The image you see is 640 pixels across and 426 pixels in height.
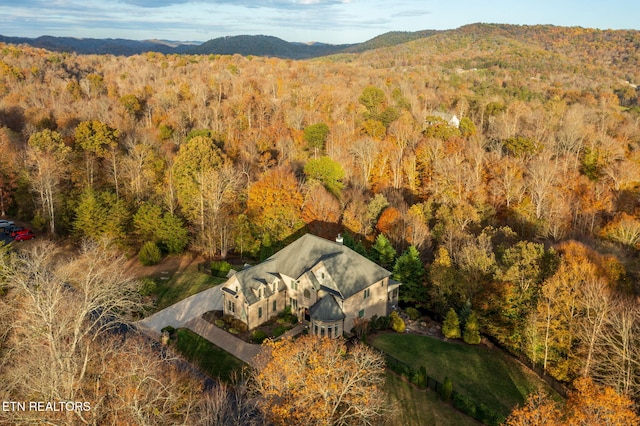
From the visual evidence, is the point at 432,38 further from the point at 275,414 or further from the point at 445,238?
the point at 275,414

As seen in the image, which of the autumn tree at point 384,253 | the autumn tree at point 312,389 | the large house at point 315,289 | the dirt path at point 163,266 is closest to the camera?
the autumn tree at point 312,389

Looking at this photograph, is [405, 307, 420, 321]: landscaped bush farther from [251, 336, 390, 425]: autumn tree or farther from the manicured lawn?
[251, 336, 390, 425]: autumn tree

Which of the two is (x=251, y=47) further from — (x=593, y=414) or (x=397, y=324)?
(x=593, y=414)

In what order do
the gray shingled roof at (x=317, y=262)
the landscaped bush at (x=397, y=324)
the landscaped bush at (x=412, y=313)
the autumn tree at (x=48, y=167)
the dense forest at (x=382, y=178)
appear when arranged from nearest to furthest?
the dense forest at (x=382, y=178), the gray shingled roof at (x=317, y=262), the landscaped bush at (x=397, y=324), the landscaped bush at (x=412, y=313), the autumn tree at (x=48, y=167)

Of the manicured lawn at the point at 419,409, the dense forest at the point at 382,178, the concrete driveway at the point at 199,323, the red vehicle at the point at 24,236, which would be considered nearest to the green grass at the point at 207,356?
the concrete driveway at the point at 199,323

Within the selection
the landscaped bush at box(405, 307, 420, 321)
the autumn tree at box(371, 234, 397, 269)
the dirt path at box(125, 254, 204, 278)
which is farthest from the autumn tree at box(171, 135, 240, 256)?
the landscaped bush at box(405, 307, 420, 321)

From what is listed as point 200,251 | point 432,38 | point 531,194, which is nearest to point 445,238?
point 531,194

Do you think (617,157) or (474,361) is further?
(617,157)

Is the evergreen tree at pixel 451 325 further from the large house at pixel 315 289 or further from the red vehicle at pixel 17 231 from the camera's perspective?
the red vehicle at pixel 17 231
